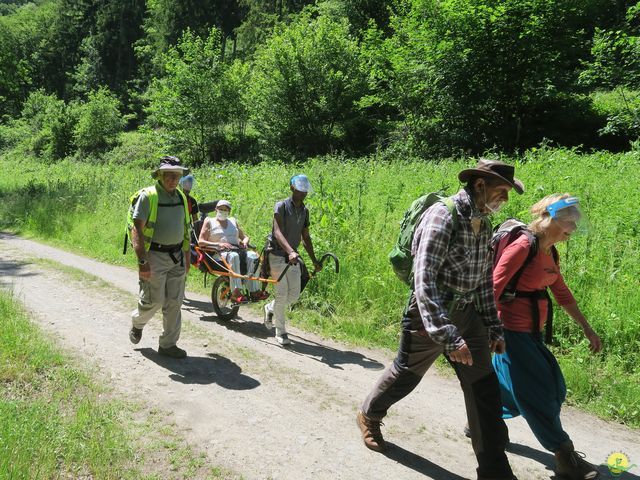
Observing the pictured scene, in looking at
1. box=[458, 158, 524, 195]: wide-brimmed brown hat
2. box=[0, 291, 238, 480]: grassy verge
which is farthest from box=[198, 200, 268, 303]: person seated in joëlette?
→ box=[458, 158, 524, 195]: wide-brimmed brown hat

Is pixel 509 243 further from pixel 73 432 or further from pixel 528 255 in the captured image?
pixel 73 432

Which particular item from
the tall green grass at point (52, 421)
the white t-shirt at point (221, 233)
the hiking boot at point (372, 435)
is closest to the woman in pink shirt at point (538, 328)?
the hiking boot at point (372, 435)

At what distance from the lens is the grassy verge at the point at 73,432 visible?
3266 mm

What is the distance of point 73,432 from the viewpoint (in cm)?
363

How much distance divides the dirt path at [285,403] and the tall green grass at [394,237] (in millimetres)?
602

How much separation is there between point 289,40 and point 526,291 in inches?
900

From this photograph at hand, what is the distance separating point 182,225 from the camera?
18.5ft

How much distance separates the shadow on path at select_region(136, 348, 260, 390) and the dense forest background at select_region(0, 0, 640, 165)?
12892 millimetres

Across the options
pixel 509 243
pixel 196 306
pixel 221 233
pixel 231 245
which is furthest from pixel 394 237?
pixel 509 243

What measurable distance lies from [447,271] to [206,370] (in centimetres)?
324

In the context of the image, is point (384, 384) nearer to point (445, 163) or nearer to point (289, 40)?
point (445, 163)

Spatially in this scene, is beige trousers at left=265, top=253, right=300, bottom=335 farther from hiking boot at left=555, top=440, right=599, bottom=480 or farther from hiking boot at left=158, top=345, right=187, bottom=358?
hiking boot at left=555, top=440, right=599, bottom=480

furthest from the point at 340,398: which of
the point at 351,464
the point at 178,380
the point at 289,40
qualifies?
the point at 289,40

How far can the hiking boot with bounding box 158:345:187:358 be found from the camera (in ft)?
18.5
